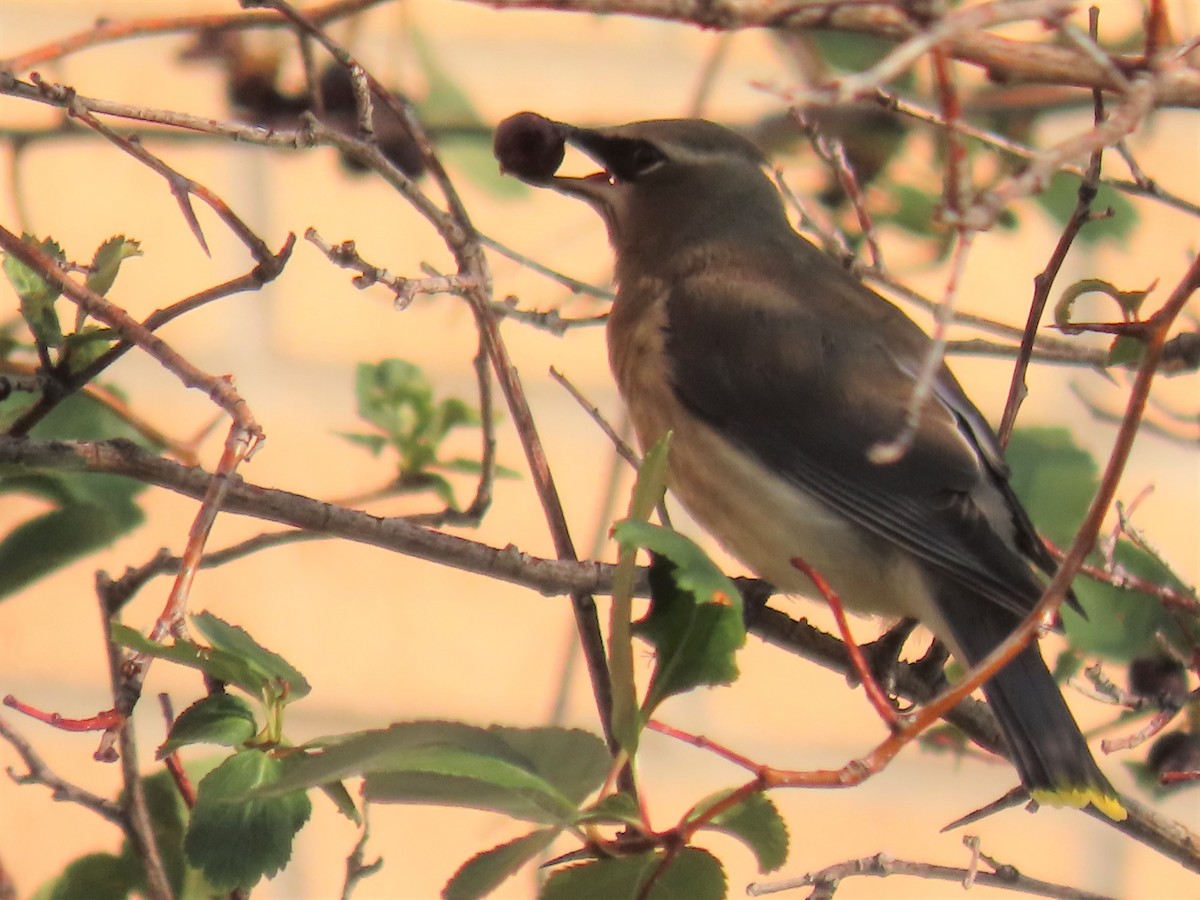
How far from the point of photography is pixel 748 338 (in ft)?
5.55

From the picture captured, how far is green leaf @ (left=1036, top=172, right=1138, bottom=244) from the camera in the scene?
1.58m

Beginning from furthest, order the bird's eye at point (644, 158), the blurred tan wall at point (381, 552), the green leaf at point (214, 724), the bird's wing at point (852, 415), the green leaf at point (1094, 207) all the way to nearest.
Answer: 1. the blurred tan wall at point (381, 552)
2. the bird's eye at point (644, 158)
3. the green leaf at point (1094, 207)
4. the bird's wing at point (852, 415)
5. the green leaf at point (214, 724)

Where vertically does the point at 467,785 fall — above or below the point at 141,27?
below

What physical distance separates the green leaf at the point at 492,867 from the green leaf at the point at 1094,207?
101 cm

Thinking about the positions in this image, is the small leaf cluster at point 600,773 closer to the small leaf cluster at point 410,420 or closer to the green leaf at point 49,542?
the green leaf at point 49,542

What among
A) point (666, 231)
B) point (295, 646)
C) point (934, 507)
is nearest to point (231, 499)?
point (934, 507)

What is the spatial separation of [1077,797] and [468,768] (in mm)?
655

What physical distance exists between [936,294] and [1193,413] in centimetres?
40

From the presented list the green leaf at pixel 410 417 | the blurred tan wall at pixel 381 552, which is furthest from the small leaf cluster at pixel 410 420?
the blurred tan wall at pixel 381 552

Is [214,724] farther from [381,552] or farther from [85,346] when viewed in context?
[381,552]

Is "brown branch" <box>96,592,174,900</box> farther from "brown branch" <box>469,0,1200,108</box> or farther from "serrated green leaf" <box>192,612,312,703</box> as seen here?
"brown branch" <box>469,0,1200,108</box>

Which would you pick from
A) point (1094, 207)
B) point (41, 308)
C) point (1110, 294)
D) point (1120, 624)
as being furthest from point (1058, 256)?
point (41, 308)

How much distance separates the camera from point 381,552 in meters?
2.19

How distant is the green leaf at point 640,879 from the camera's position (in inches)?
30.2
